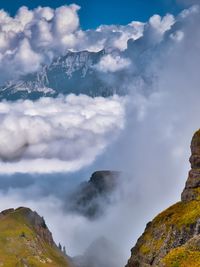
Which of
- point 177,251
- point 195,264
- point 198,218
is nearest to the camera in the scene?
point 195,264

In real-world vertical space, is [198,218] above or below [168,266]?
above

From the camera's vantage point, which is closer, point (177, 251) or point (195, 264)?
point (195, 264)

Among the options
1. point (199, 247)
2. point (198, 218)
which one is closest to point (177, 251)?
point (199, 247)

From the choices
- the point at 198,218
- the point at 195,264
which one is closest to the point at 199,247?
the point at 195,264

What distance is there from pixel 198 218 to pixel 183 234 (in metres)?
9.44

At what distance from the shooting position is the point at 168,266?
375 feet

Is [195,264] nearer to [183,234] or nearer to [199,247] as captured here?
[199,247]

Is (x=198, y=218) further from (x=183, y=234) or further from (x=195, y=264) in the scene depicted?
(x=195, y=264)

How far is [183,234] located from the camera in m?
199

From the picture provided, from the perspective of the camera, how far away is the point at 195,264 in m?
108

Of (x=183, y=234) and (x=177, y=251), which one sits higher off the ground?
(x=183, y=234)

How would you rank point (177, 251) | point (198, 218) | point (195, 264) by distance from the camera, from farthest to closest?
point (198, 218) < point (177, 251) < point (195, 264)

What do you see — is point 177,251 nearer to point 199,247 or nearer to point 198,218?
point 199,247

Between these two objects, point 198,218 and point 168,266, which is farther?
point 198,218
